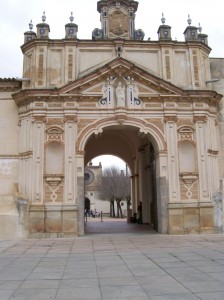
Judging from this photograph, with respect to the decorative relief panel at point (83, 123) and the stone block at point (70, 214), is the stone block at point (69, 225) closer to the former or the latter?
the stone block at point (70, 214)

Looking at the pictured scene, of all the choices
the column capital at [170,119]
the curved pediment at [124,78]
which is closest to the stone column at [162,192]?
the column capital at [170,119]

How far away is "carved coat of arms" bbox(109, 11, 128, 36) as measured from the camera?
1873 cm

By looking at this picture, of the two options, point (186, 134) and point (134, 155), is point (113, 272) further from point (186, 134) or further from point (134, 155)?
point (134, 155)

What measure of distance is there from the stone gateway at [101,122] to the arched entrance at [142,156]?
3.6 inches

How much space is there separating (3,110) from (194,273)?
42.8 ft

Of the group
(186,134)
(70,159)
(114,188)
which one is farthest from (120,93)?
(114,188)

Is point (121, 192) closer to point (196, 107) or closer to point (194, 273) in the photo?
point (196, 107)

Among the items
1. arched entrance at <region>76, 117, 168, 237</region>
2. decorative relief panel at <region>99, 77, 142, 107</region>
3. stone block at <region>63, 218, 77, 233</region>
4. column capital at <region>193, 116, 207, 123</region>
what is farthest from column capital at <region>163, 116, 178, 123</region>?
stone block at <region>63, 218, 77, 233</region>

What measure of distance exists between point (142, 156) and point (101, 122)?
6.72 metres

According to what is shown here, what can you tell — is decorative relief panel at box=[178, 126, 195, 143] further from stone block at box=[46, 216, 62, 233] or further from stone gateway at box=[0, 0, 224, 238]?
stone block at box=[46, 216, 62, 233]

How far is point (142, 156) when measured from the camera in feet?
74.2

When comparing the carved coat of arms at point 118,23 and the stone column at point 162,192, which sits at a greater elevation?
the carved coat of arms at point 118,23

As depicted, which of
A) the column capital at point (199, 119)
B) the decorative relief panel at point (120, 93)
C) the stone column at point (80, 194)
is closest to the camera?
the stone column at point (80, 194)

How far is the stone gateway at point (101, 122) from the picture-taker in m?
15.8
